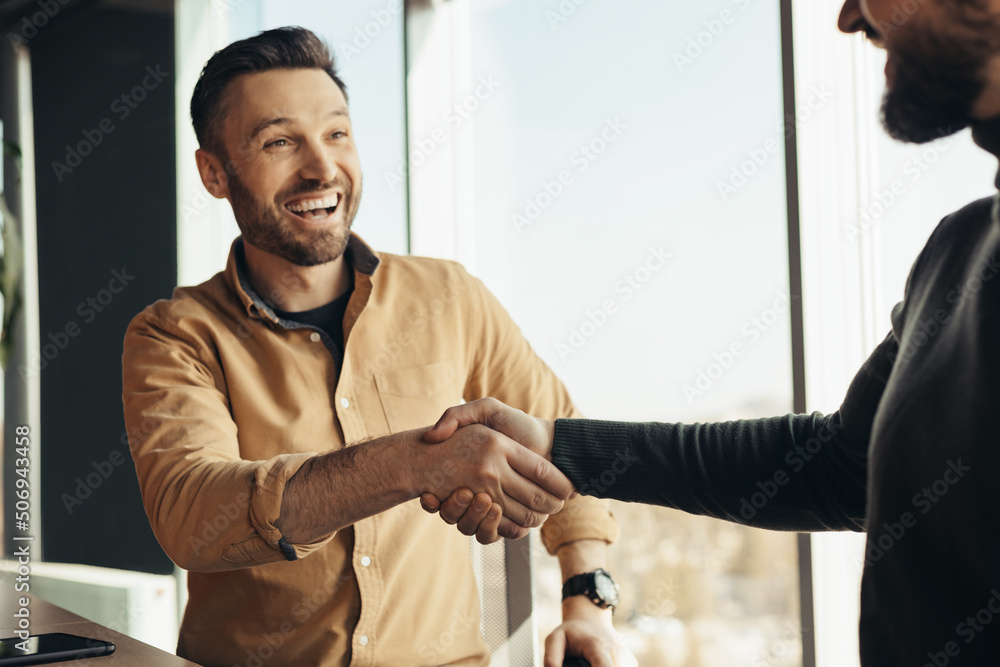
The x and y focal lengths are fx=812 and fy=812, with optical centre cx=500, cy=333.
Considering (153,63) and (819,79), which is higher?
(153,63)

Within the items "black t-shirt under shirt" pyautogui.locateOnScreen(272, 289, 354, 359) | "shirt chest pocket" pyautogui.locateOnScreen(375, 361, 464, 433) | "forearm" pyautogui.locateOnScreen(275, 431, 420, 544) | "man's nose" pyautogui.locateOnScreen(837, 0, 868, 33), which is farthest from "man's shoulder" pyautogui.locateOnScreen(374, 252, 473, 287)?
"man's nose" pyautogui.locateOnScreen(837, 0, 868, 33)

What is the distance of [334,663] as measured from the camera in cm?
154

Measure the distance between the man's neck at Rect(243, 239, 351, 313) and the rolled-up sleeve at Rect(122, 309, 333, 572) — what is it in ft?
0.68

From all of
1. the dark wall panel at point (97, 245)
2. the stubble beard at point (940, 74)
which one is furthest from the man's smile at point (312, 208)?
the dark wall panel at point (97, 245)

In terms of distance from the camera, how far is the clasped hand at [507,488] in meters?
1.43

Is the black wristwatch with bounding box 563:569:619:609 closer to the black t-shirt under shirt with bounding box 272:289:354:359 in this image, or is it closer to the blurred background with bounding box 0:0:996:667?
the blurred background with bounding box 0:0:996:667

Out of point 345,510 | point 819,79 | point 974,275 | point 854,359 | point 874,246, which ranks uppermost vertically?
point 819,79

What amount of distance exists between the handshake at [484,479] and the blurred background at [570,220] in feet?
0.65

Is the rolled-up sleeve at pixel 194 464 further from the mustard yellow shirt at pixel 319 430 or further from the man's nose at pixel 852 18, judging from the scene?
the man's nose at pixel 852 18

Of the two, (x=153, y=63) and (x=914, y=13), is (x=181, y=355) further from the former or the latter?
(x=153, y=63)

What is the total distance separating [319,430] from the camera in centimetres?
164

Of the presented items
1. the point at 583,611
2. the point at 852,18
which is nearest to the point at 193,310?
the point at 583,611

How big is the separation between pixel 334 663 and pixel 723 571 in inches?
49.0

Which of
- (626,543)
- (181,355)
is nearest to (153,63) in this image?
(181,355)
